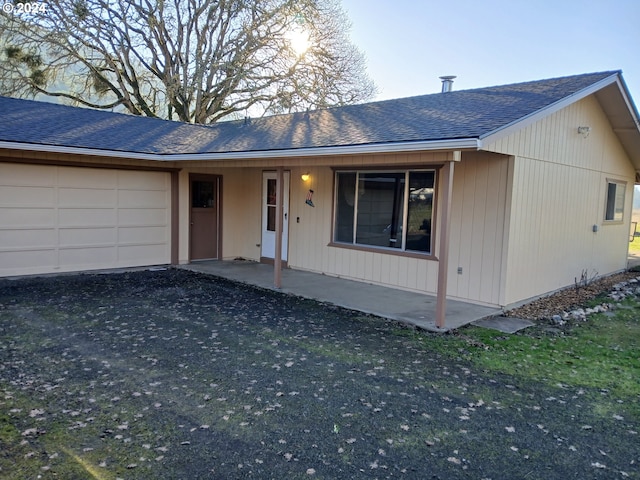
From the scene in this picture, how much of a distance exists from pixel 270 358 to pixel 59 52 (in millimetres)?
19185

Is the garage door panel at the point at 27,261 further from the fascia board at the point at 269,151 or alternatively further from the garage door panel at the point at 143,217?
the fascia board at the point at 269,151

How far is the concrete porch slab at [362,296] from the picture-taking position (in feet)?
20.7

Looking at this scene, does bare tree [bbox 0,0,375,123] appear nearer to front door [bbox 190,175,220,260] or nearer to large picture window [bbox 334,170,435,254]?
front door [bbox 190,175,220,260]

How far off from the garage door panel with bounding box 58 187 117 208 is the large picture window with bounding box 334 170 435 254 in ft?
14.8

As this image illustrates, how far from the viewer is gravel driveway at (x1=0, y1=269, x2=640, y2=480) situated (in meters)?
2.85

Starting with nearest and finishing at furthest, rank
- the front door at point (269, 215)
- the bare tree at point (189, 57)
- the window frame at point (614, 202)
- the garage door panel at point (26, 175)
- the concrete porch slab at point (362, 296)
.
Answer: the concrete porch slab at point (362, 296) < the garage door panel at point (26, 175) < the window frame at point (614, 202) < the front door at point (269, 215) < the bare tree at point (189, 57)

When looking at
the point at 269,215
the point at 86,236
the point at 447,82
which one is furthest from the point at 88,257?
the point at 447,82

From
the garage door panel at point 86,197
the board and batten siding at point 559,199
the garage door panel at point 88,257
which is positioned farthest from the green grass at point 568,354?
the garage door panel at point 86,197

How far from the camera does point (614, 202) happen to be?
33.1ft

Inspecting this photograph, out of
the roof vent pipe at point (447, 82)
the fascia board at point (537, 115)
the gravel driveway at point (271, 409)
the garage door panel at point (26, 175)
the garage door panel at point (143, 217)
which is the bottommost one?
→ the gravel driveway at point (271, 409)

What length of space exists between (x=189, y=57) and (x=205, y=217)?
12.5 m

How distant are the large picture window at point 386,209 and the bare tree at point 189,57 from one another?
12105 millimetres

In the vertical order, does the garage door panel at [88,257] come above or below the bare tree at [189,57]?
below

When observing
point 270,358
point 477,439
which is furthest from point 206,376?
point 477,439
